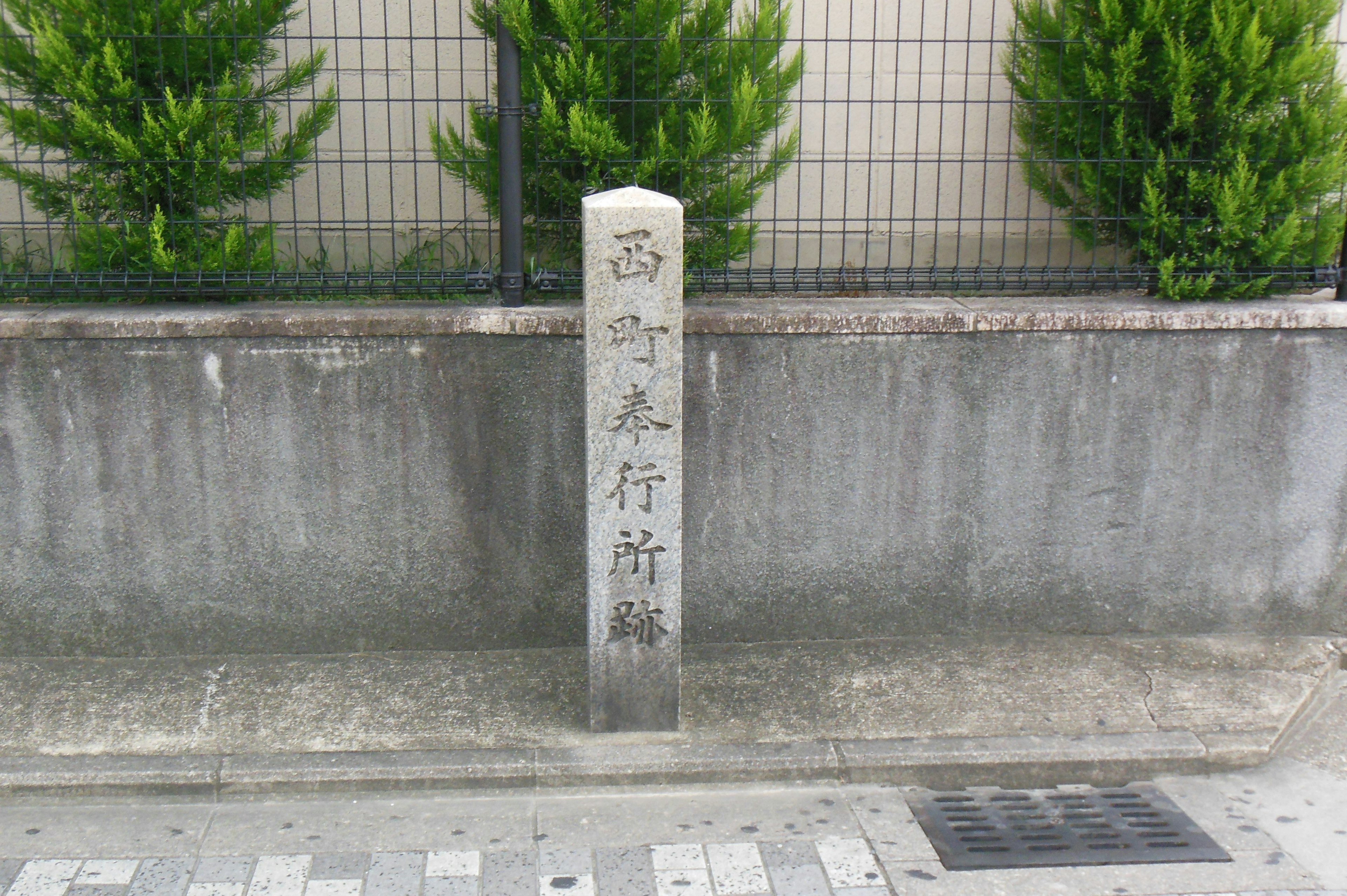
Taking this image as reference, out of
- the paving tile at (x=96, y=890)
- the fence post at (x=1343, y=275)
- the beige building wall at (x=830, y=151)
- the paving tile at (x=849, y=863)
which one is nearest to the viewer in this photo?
the paving tile at (x=96, y=890)

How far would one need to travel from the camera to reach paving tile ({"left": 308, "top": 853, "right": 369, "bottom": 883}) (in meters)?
3.58

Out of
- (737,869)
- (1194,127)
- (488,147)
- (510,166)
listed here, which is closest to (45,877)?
(737,869)

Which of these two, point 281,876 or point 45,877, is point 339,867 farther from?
point 45,877

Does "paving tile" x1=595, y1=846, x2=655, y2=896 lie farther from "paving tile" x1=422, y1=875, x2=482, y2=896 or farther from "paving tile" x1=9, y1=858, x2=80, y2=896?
"paving tile" x1=9, y1=858, x2=80, y2=896

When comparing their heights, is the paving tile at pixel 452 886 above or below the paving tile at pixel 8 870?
above

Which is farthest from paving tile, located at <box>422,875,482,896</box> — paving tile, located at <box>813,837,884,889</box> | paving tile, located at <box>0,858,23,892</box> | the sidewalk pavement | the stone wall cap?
the stone wall cap

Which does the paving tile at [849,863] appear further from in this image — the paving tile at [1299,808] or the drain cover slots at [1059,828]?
the paving tile at [1299,808]

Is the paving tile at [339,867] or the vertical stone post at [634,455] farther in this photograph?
the vertical stone post at [634,455]

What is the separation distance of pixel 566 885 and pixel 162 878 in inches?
47.5

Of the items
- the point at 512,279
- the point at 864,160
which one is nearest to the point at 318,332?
the point at 512,279

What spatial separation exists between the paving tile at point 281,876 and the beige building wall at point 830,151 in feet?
8.89

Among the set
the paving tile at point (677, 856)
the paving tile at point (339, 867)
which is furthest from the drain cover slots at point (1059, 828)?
the paving tile at point (339, 867)

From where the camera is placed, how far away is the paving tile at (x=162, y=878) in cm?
351

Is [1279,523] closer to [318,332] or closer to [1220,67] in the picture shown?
[1220,67]
